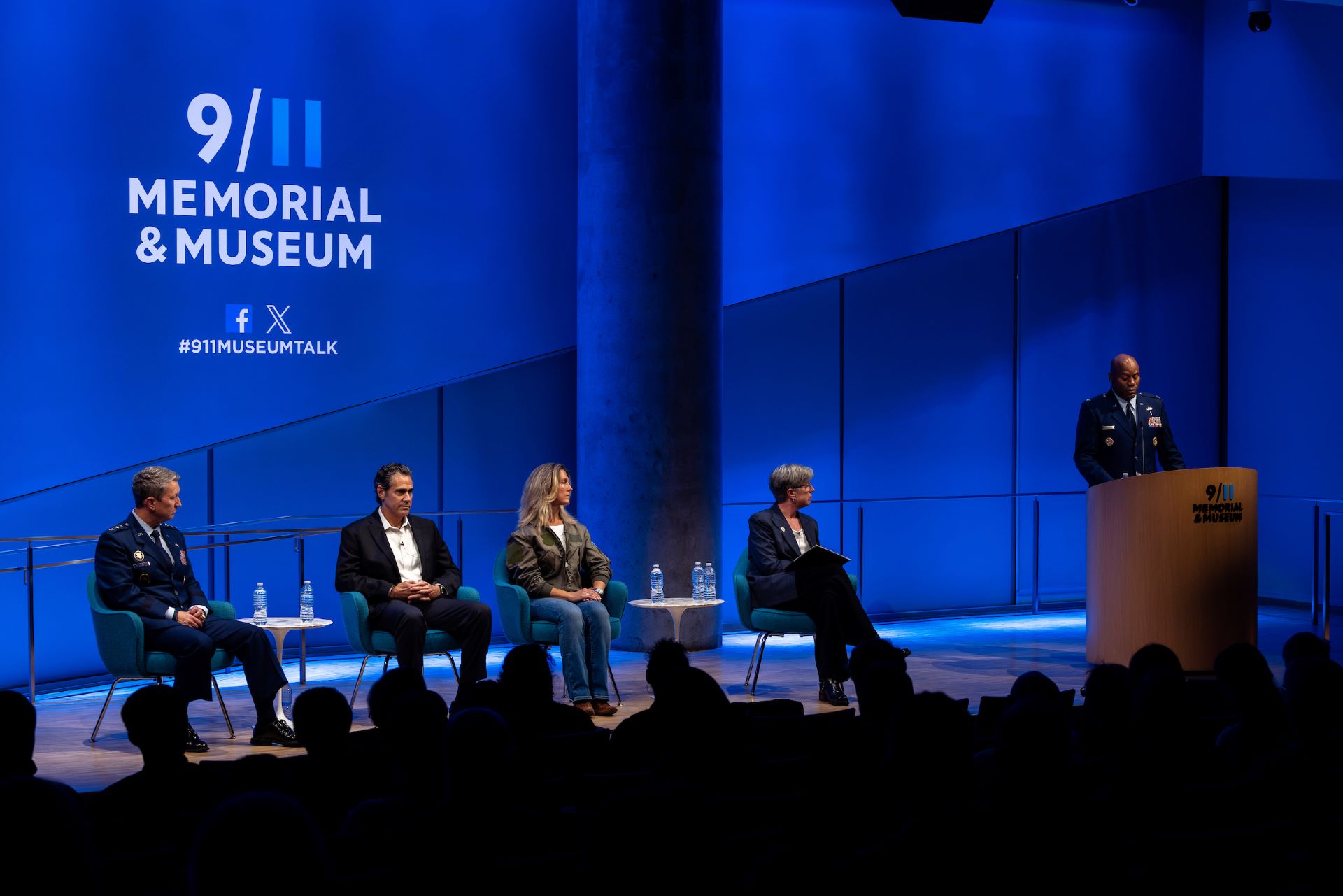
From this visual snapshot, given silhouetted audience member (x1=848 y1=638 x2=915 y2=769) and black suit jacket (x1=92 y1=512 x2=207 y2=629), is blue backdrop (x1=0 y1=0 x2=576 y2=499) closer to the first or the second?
black suit jacket (x1=92 y1=512 x2=207 y2=629)

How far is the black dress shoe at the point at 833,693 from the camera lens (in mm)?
6914

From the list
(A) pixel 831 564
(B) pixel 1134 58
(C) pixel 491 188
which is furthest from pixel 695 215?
(B) pixel 1134 58

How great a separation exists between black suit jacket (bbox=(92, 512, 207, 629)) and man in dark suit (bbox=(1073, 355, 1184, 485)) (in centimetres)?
447

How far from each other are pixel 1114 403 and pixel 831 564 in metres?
1.78

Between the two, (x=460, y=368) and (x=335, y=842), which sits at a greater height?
(x=460, y=368)

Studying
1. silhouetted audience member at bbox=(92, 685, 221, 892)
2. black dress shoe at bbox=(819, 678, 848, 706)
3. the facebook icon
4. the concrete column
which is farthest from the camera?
the concrete column

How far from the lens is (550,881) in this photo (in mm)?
2205

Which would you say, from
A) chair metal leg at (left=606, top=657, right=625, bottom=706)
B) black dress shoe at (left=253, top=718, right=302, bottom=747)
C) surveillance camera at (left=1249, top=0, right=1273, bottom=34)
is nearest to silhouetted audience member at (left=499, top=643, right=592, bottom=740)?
black dress shoe at (left=253, top=718, right=302, bottom=747)

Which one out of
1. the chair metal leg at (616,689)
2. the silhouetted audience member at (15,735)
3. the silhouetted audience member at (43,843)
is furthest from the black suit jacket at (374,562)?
the silhouetted audience member at (43,843)

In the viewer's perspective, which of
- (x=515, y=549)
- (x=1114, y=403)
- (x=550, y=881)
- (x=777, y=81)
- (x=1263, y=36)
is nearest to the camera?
(x=550, y=881)

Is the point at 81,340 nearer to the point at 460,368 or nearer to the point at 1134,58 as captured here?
the point at 460,368

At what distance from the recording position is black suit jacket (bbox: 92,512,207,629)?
6.10 metres

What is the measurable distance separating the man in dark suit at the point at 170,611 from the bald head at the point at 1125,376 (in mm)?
4399

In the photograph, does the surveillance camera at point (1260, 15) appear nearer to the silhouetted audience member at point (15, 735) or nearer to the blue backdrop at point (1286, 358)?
the blue backdrop at point (1286, 358)
